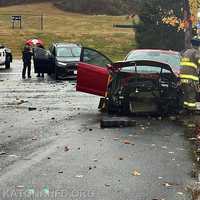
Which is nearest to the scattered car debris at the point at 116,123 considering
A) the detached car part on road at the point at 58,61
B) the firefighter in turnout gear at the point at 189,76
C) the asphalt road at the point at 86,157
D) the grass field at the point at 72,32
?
the asphalt road at the point at 86,157

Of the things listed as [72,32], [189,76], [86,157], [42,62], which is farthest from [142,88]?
[72,32]

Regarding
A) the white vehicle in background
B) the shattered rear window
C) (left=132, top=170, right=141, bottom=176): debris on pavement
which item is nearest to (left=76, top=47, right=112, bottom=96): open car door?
the shattered rear window

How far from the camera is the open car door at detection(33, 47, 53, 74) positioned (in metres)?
26.0

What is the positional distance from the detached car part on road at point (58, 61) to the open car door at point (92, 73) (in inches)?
419

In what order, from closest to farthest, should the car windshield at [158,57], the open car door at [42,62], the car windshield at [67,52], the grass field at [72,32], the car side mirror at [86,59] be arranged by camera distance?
the car side mirror at [86,59], the car windshield at [158,57], the open car door at [42,62], the car windshield at [67,52], the grass field at [72,32]

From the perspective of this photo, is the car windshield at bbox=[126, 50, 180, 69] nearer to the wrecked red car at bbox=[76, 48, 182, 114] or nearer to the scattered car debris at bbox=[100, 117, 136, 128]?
the wrecked red car at bbox=[76, 48, 182, 114]

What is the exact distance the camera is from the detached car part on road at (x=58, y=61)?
83.3 ft

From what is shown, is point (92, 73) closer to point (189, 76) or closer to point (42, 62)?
point (189, 76)

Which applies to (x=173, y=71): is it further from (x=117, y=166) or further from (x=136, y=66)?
(x=117, y=166)

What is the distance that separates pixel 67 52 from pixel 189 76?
14033 mm

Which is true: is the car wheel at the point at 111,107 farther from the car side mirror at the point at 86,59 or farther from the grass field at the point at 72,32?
the grass field at the point at 72,32

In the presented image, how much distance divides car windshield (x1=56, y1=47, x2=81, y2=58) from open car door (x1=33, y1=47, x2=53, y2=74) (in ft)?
2.04

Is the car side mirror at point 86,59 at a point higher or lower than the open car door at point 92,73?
higher

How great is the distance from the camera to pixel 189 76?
13.7 meters
